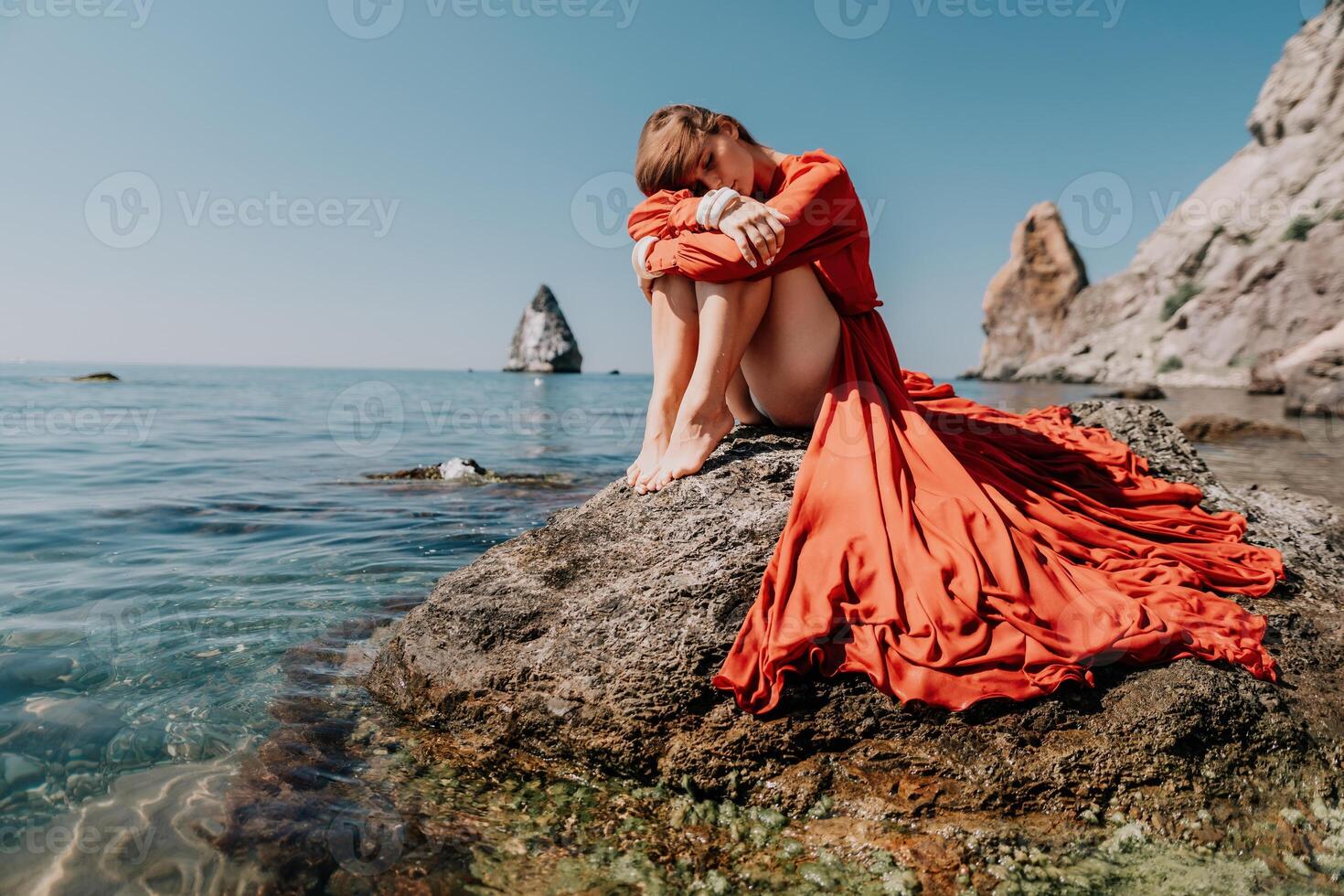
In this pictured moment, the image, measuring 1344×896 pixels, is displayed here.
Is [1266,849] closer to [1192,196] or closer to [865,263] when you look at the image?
[865,263]

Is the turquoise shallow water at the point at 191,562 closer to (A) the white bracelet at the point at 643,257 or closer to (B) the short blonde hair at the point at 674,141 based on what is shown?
(A) the white bracelet at the point at 643,257

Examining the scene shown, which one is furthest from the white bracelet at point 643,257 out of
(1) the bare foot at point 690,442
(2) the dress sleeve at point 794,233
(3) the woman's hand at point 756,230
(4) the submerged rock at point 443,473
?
(4) the submerged rock at point 443,473

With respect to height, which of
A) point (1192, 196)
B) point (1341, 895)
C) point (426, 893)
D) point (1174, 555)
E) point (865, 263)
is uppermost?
point (1192, 196)

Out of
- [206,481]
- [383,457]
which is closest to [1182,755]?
[206,481]

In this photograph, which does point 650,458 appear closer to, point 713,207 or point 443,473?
point 713,207

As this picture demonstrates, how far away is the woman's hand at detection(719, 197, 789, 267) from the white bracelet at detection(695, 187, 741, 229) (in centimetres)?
4

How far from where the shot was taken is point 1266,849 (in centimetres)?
223

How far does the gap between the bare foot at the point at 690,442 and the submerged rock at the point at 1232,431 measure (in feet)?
48.2

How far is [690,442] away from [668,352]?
410mm

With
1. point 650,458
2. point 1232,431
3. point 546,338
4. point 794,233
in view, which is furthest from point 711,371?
point 546,338

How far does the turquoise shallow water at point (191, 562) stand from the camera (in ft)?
9.70

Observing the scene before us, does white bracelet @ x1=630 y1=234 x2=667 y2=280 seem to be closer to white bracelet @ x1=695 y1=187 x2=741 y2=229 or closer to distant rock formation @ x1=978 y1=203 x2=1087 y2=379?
white bracelet @ x1=695 y1=187 x2=741 y2=229

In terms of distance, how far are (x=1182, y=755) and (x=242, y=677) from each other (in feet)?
12.5

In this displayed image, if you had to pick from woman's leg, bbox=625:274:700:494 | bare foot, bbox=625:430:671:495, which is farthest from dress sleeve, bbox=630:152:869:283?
bare foot, bbox=625:430:671:495
